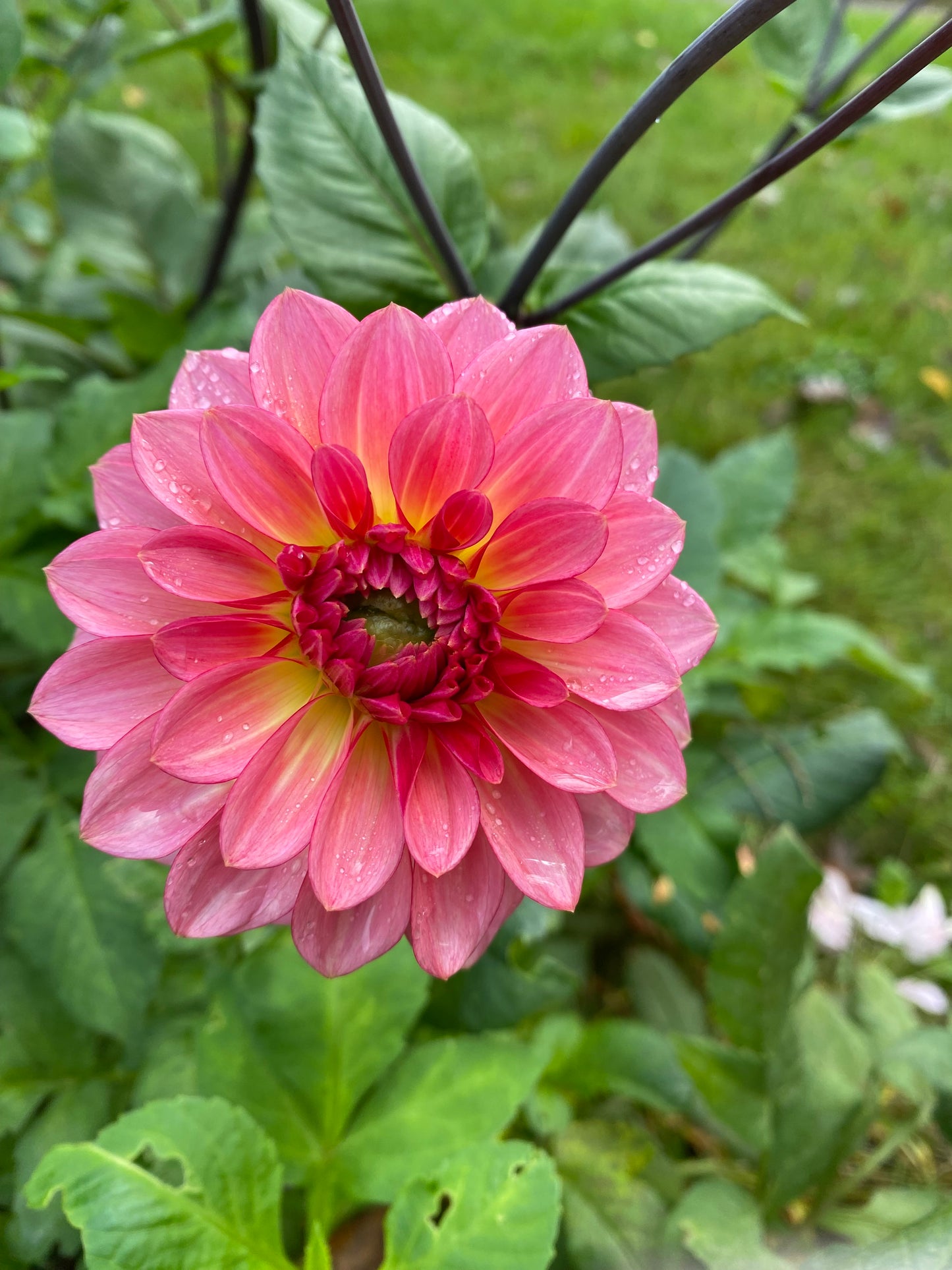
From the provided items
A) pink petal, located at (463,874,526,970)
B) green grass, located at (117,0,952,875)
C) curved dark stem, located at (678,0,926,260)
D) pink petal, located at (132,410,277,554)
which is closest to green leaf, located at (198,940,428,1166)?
pink petal, located at (463,874,526,970)

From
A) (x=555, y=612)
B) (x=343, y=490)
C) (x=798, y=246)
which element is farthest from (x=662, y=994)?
(x=798, y=246)

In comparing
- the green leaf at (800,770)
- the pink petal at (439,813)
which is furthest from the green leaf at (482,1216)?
the green leaf at (800,770)

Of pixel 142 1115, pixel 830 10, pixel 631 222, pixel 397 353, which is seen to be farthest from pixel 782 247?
pixel 142 1115

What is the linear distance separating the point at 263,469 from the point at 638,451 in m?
0.29

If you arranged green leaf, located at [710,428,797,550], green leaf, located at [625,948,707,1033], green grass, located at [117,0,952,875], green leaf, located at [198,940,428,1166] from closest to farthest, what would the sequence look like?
green leaf, located at [198,940,428,1166] < green leaf, located at [625,948,707,1033] < green leaf, located at [710,428,797,550] < green grass, located at [117,0,952,875]

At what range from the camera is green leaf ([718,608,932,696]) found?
1432 mm

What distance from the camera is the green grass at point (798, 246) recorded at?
2.09 metres

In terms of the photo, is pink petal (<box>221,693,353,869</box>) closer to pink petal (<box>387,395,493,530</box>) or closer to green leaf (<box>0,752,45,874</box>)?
pink petal (<box>387,395,493,530</box>)

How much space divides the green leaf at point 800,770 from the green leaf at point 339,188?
3.05 feet

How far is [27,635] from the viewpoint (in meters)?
0.96

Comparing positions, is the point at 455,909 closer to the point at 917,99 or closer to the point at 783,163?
the point at 783,163

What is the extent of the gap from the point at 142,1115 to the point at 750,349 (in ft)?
7.94

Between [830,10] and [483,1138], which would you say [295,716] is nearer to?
[483,1138]

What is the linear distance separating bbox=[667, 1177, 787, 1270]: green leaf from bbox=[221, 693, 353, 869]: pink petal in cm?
75
